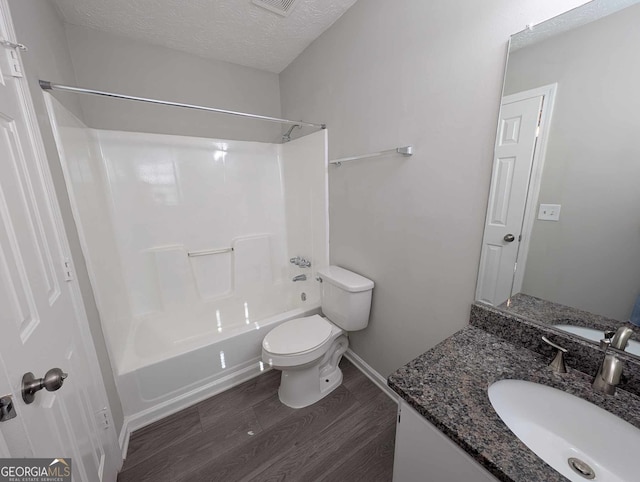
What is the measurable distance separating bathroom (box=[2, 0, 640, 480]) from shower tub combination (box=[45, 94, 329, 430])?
0.12 metres

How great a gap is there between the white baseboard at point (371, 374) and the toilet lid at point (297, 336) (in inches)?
18.8

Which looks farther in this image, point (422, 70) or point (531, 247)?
point (422, 70)

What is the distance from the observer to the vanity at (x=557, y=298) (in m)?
0.63

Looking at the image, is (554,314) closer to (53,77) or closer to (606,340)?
(606,340)

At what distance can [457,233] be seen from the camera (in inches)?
45.9

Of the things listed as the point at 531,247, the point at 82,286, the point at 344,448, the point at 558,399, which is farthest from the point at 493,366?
the point at 82,286

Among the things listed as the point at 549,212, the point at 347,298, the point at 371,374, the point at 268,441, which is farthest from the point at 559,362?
the point at 268,441

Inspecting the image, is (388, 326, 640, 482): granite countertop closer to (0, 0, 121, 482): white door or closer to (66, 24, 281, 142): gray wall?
(0, 0, 121, 482): white door

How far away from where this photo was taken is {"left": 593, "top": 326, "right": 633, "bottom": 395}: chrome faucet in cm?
69

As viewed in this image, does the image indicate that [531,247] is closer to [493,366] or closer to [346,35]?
[493,366]

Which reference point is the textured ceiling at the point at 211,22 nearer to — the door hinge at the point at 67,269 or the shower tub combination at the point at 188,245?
the shower tub combination at the point at 188,245

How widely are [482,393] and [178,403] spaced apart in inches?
70.0

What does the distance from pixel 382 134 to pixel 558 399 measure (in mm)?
1370

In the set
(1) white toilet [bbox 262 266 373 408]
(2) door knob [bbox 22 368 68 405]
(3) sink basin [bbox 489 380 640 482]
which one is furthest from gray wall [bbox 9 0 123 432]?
(3) sink basin [bbox 489 380 640 482]
